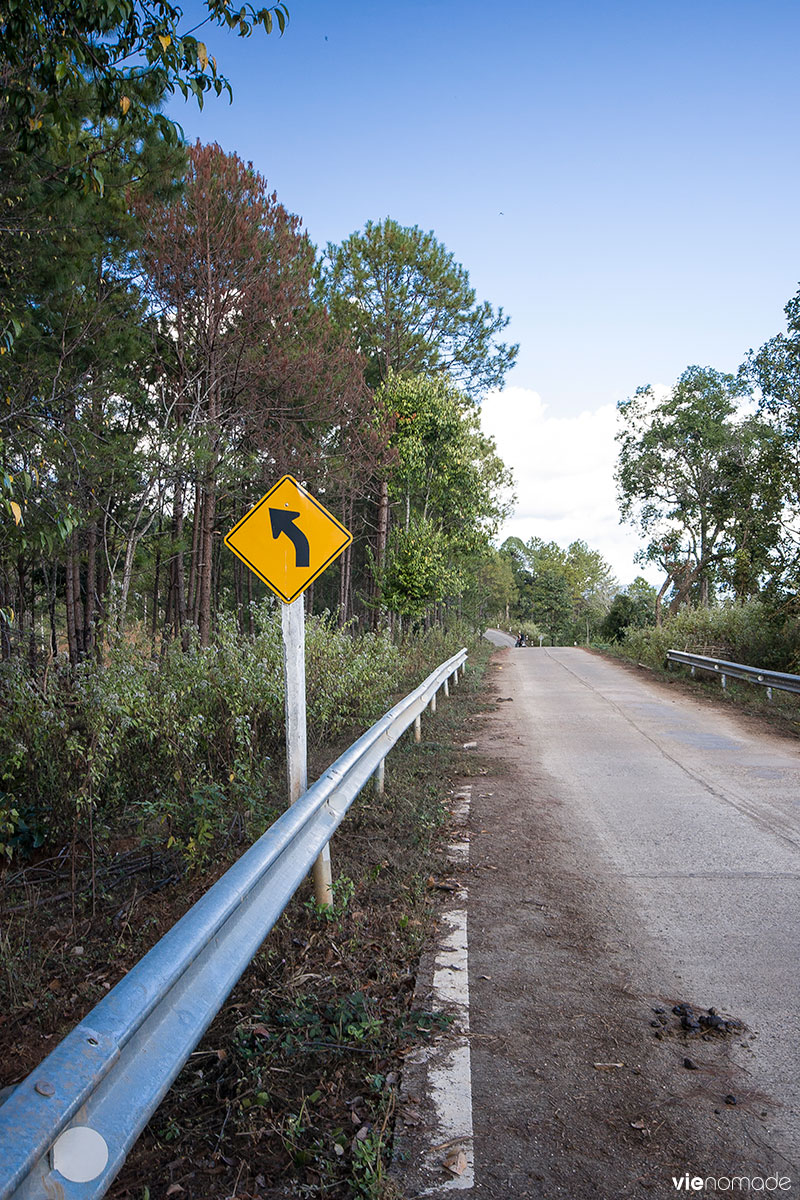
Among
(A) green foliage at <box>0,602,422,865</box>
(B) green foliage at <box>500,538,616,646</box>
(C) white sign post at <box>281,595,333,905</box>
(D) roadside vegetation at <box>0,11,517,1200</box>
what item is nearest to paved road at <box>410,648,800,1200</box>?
(D) roadside vegetation at <box>0,11,517,1200</box>

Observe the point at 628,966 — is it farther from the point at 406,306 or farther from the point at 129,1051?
the point at 406,306

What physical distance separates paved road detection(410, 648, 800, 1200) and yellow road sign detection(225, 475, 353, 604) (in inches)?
97.4

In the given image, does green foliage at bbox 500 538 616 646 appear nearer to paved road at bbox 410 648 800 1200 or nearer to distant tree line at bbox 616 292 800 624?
distant tree line at bbox 616 292 800 624

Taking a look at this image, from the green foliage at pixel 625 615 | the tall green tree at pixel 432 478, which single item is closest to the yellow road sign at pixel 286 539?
the tall green tree at pixel 432 478

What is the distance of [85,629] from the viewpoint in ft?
59.5

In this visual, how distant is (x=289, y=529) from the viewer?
5.78 m

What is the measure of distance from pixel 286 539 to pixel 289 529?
76 mm

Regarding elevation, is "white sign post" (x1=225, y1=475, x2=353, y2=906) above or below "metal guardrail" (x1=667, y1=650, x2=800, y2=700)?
above

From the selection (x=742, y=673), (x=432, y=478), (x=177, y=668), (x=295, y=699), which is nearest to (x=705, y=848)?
(x=295, y=699)

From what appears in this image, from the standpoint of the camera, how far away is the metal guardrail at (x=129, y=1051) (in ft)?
5.37

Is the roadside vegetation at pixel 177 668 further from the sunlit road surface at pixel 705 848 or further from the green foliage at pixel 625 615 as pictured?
the green foliage at pixel 625 615

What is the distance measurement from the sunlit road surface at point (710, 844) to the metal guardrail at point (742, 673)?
1.17 metres

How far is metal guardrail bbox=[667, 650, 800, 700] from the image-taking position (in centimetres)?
1434

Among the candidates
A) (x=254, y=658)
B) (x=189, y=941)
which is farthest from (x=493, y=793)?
(x=189, y=941)
